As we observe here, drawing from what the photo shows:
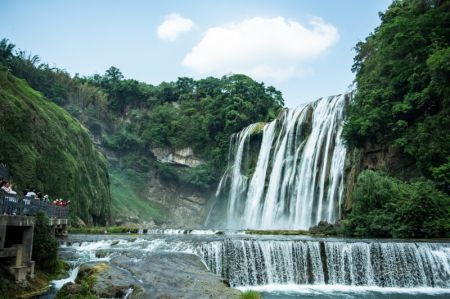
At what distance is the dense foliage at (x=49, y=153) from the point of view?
26188mm

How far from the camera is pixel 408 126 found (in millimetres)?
28984

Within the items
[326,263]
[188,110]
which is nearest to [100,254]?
[326,263]

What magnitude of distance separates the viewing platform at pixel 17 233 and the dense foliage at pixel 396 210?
18.9 metres

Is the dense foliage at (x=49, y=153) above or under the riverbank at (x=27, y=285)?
above

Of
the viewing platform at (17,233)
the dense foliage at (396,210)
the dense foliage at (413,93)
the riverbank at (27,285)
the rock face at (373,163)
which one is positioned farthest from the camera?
the rock face at (373,163)

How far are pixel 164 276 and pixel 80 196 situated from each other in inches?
1002

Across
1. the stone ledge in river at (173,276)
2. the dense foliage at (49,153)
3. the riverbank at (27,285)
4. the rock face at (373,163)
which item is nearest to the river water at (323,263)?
the stone ledge in river at (173,276)

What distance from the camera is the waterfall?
17.8 m

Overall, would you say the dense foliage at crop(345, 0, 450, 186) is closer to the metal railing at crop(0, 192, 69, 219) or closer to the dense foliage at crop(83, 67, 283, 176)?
the metal railing at crop(0, 192, 69, 219)

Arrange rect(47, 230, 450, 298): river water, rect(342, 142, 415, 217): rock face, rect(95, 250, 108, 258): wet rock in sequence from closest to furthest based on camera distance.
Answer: rect(95, 250, 108, 258): wet rock, rect(47, 230, 450, 298): river water, rect(342, 142, 415, 217): rock face

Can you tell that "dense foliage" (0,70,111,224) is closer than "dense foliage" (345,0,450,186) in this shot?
No

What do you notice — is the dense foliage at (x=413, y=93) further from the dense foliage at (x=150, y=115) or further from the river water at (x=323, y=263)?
the dense foliage at (x=150, y=115)

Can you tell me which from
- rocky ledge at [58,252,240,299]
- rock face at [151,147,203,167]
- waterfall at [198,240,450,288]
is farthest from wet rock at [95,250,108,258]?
rock face at [151,147,203,167]

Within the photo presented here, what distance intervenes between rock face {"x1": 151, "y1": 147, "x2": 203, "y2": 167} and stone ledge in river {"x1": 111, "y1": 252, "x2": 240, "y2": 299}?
42636 millimetres
